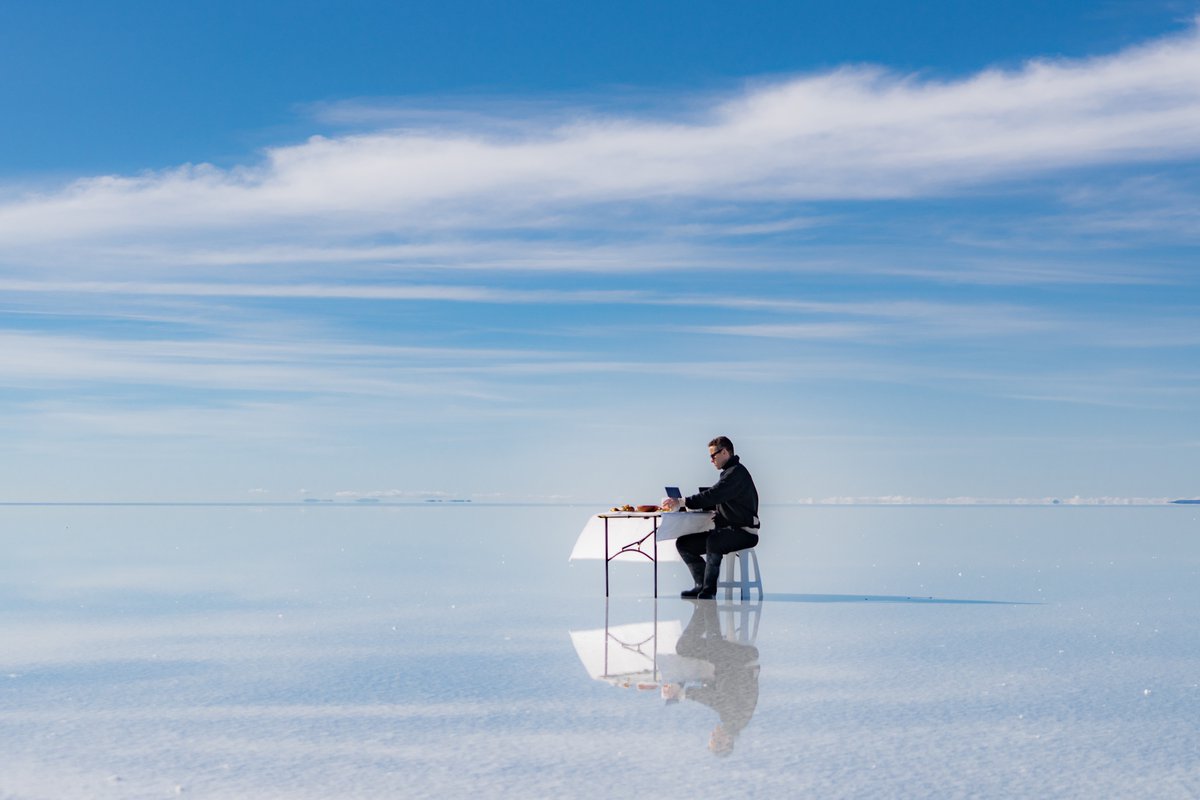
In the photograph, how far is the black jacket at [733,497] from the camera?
10719mm

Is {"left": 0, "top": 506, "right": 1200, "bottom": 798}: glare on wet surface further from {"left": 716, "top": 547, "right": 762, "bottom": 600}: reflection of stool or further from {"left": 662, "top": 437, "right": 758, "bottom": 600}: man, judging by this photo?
{"left": 662, "top": 437, "right": 758, "bottom": 600}: man

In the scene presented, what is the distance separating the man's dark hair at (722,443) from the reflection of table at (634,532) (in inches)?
28.1

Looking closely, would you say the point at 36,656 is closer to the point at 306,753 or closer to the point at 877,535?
the point at 306,753

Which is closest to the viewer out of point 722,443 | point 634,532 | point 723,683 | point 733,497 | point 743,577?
point 723,683

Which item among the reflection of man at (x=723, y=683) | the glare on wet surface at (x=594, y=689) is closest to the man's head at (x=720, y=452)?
the glare on wet surface at (x=594, y=689)

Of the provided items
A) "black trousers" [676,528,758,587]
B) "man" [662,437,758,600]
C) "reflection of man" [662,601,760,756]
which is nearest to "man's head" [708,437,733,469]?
"man" [662,437,758,600]

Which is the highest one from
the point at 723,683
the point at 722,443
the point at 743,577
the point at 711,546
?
the point at 722,443

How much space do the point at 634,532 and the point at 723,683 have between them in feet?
19.1

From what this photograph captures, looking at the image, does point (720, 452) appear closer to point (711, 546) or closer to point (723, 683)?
point (711, 546)

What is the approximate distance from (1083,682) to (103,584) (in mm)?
10265

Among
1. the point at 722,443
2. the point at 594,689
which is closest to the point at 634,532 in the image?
the point at 722,443

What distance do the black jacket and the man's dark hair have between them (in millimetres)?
120

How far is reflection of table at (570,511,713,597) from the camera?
1126 cm

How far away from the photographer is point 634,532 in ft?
40.2
